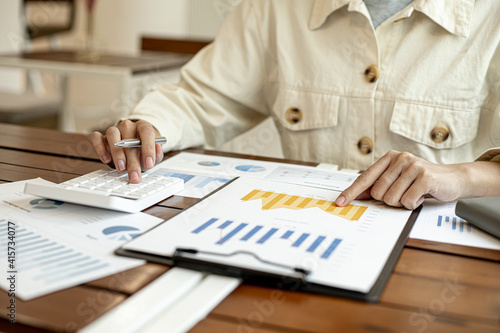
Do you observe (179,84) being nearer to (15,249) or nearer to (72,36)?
(15,249)

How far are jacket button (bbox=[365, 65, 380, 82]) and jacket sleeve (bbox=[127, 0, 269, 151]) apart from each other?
0.84ft

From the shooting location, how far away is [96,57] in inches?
118

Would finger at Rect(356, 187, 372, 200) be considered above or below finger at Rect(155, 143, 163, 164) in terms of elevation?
below

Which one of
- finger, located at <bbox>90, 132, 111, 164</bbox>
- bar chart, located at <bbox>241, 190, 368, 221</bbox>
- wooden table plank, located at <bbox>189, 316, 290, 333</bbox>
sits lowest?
wooden table plank, located at <bbox>189, 316, 290, 333</bbox>

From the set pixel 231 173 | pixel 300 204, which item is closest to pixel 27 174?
pixel 231 173

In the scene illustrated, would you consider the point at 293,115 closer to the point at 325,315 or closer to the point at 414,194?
the point at 414,194

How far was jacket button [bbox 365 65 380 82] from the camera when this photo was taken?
3.77 feet

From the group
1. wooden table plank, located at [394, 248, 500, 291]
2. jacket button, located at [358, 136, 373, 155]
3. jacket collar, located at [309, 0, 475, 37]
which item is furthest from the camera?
jacket button, located at [358, 136, 373, 155]

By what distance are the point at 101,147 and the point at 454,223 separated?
1.77ft

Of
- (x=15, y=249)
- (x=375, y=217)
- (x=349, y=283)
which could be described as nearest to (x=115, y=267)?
(x=15, y=249)

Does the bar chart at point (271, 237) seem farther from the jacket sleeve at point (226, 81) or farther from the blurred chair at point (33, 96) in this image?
the blurred chair at point (33, 96)

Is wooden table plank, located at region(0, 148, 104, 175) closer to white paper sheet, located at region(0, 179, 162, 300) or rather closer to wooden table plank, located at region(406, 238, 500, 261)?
white paper sheet, located at region(0, 179, 162, 300)

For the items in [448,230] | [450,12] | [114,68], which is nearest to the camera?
[448,230]

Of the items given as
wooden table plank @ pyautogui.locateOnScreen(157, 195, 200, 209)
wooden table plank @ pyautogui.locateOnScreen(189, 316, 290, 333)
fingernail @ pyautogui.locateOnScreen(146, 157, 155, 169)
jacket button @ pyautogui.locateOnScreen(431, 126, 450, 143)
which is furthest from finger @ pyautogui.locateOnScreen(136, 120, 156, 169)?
jacket button @ pyautogui.locateOnScreen(431, 126, 450, 143)
